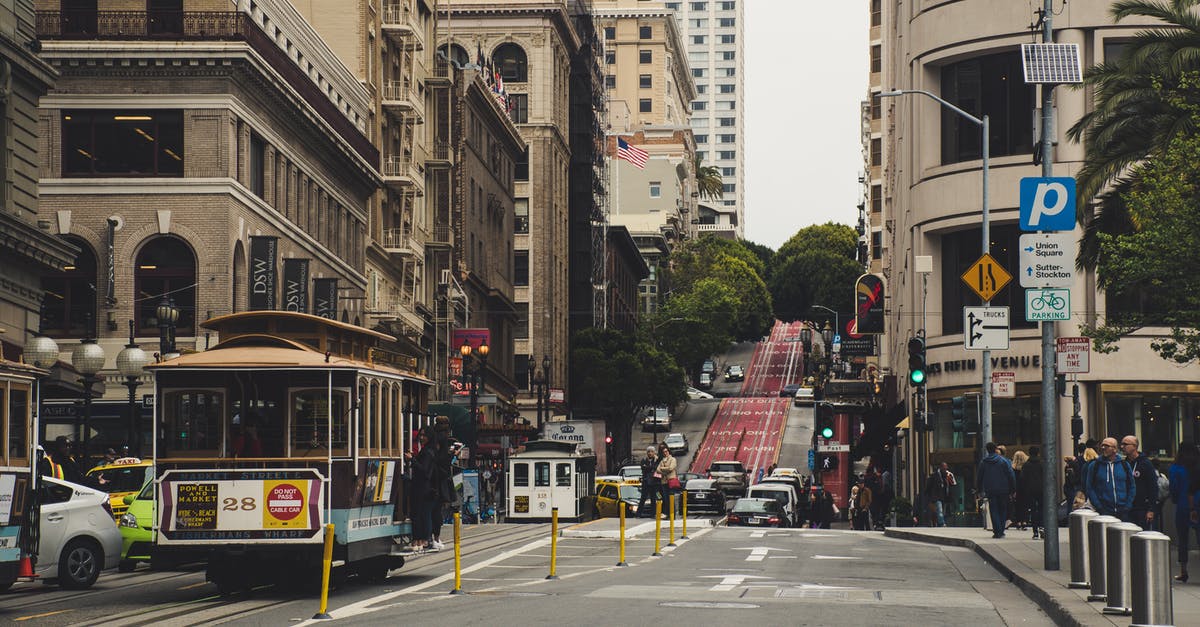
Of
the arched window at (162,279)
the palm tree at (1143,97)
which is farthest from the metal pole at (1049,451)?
the arched window at (162,279)

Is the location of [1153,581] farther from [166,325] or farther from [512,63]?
[512,63]

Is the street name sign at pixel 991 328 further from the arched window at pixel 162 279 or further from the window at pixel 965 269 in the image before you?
the arched window at pixel 162 279

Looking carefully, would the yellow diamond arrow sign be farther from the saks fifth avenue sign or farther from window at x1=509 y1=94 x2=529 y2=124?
window at x1=509 y1=94 x2=529 y2=124

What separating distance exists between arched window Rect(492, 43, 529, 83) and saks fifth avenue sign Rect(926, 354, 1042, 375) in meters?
62.2

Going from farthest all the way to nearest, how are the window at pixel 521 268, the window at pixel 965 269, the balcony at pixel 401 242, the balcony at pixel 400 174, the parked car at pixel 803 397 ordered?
the parked car at pixel 803 397, the window at pixel 521 268, the balcony at pixel 401 242, the balcony at pixel 400 174, the window at pixel 965 269

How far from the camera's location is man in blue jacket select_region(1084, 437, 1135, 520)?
69.5ft

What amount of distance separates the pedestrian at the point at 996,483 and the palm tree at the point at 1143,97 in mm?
5392

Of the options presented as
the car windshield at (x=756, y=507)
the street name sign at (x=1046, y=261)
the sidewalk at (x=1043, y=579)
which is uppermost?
the street name sign at (x=1046, y=261)

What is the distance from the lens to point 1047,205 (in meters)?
21.1

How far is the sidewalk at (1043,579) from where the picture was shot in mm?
15375

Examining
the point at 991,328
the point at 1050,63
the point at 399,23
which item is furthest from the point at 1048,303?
the point at 399,23

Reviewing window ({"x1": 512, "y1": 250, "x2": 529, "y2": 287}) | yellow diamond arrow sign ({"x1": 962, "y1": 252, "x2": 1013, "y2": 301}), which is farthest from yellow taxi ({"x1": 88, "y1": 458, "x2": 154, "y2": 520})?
window ({"x1": 512, "y1": 250, "x2": 529, "y2": 287})

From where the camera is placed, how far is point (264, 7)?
168ft

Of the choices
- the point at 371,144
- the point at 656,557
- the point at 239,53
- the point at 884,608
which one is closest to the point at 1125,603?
the point at 884,608
